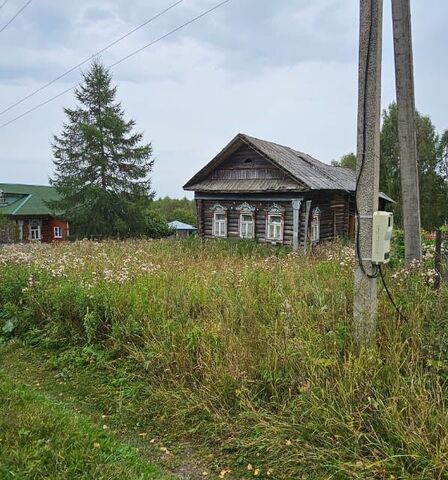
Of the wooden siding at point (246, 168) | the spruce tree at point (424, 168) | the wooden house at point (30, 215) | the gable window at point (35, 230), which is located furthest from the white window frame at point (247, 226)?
the spruce tree at point (424, 168)

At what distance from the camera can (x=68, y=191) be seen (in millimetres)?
24906

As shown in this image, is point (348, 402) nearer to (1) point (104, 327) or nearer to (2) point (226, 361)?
(2) point (226, 361)

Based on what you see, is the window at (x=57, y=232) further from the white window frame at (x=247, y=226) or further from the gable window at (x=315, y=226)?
the gable window at (x=315, y=226)

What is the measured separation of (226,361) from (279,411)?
2.18 ft

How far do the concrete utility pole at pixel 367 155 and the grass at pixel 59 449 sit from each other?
199cm

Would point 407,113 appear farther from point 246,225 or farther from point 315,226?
point 246,225

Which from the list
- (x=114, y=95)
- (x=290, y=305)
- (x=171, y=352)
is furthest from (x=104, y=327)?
(x=114, y=95)

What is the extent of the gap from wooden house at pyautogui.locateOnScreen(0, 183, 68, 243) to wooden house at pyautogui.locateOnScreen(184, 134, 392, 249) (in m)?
17.4

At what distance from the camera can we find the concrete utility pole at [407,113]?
5.30 meters

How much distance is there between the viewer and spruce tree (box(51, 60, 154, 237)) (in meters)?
25.0

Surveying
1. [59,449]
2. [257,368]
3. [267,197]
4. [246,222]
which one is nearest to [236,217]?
[246,222]

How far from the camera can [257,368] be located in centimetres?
347

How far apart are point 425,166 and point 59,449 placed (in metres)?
39.2

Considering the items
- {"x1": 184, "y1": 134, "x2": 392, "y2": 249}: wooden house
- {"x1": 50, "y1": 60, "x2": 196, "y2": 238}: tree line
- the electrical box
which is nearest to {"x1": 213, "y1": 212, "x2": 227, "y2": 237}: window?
{"x1": 184, "y1": 134, "x2": 392, "y2": 249}: wooden house
